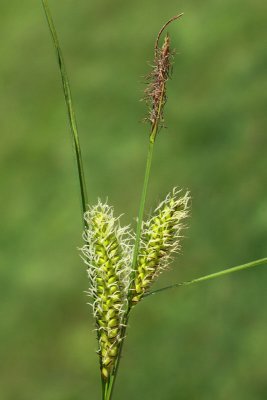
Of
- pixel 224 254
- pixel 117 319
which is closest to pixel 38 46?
pixel 224 254

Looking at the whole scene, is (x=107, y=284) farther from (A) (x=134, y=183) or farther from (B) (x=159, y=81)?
(A) (x=134, y=183)

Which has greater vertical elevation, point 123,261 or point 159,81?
point 159,81

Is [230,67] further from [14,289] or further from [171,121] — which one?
[14,289]

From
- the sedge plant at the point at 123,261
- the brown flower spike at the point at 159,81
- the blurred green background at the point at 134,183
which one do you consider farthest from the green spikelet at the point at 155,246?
the blurred green background at the point at 134,183

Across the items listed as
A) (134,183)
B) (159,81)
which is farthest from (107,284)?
(134,183)

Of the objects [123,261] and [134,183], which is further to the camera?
[134,183]
